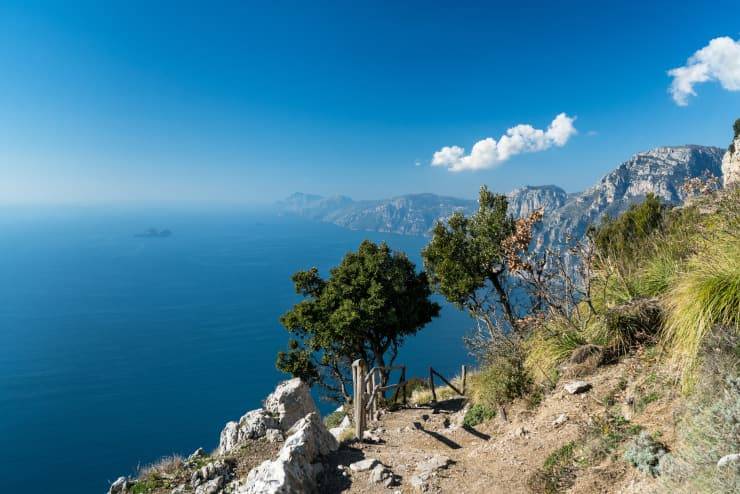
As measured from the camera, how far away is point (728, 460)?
3.52m

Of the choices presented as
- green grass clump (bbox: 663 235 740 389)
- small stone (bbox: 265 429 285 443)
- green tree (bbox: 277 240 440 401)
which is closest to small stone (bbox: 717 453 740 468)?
green grass clump (bbox: 663 235 740 389)

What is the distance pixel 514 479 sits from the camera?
6.27 meters

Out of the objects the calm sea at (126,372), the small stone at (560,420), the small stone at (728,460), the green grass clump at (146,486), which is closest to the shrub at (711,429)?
the small stone at (728,460)

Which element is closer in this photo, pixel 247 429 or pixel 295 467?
pixel 295 467

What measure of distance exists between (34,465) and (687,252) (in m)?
88.1

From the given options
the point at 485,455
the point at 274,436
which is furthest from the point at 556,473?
the point at 274,436

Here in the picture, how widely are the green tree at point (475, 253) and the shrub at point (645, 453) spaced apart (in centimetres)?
1166

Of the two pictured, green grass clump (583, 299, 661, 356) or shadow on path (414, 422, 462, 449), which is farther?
shadow on path (414, 422, 462, 449)

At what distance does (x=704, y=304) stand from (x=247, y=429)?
10732 mm

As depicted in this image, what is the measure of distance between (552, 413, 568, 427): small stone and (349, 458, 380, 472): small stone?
3522mm

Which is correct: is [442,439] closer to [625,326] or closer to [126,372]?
[625,326]

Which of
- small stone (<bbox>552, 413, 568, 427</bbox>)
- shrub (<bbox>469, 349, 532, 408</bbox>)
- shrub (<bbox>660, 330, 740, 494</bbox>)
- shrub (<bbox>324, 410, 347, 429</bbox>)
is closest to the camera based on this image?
shrub (<bbox>660, 330, 740, 494</bbox>)

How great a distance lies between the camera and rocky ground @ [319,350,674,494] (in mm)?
5395

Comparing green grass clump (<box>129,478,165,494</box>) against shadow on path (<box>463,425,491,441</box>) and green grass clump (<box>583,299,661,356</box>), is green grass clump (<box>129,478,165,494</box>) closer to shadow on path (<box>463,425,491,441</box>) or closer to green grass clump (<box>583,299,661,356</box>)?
shadow on path (<box>463,425,491,441</box>)
